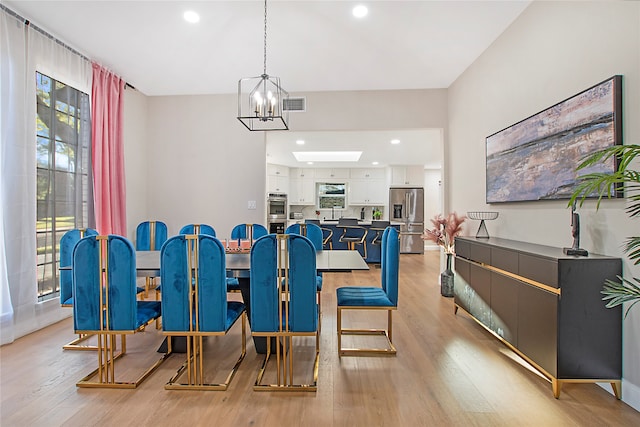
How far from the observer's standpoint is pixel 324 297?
422 centimetres

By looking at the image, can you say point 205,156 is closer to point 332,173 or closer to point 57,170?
point 57,170

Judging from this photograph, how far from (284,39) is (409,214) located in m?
6.51

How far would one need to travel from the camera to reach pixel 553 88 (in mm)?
2490

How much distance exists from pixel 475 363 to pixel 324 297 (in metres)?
2.13

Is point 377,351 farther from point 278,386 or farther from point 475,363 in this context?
point 278,386

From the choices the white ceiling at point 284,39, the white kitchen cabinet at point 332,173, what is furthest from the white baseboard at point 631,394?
the white kitchen cabinet at point 332,173

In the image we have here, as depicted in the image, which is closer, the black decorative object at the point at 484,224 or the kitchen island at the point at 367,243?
the black decorative object at the point at 484,224

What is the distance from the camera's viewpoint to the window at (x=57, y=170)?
3213 mm

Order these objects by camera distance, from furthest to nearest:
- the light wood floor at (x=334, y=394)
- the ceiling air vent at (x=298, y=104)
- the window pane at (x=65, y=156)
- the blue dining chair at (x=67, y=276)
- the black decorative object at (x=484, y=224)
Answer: the ceiling air vent at (x=298, y=104) < the window pane at (x=65, y=156) < the black decorative object at (x=484, y=224) < the blue dining chair at (x=67, y=276) < the light wood floor at (x=334, y=394)

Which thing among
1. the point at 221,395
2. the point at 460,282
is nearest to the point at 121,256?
the point at 221,395

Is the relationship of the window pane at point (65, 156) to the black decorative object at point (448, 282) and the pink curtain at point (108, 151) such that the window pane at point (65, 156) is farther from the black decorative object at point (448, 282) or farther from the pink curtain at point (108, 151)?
the black decorative object at point (448, 282)

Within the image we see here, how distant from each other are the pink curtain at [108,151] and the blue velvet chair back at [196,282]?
247cm

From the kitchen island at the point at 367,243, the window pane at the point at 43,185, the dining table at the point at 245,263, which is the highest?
the window pane at the point at 43,185

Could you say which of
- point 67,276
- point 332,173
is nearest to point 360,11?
point 67,276
